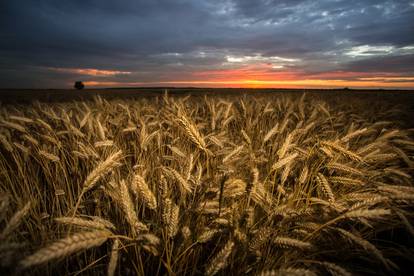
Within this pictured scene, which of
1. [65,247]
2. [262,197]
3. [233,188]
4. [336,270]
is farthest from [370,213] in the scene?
[65,247]

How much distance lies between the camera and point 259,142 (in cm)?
257

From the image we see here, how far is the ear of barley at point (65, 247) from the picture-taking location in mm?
532

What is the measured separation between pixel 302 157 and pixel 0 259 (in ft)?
5.76

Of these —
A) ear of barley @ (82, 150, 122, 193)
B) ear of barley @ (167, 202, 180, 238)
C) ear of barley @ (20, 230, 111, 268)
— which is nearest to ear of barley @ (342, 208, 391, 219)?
ear of barley @ (167, 202, 180, 238)

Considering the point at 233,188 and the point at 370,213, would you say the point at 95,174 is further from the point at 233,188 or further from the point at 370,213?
the point at 370,213

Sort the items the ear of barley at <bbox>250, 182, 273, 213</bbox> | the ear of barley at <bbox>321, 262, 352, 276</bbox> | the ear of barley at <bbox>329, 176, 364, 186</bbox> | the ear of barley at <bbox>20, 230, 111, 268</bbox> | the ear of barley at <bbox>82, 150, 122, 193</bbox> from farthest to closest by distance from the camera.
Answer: the ear of barley at <bbox>329, 176, 364, 186</bbox>
the ear of barley at <bbox>250, 182, 273, 213</bbox>
the ear of barley at <bbox>82, 150, 122, 193</bbox>
the ear of barley at <bbox>321, 262, 352, 276</bbox>
the ear of barley at <bbox>20, 230, 111, 268</bbox>

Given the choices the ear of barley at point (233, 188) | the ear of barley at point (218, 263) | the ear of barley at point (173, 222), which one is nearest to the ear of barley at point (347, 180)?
the ear of barley at point (233, 188)

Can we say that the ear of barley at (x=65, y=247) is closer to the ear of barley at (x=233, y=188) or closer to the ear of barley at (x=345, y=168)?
the ear of barley at (x=233, y=188)

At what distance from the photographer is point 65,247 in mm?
605

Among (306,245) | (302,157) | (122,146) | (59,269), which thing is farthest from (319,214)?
(122,146)

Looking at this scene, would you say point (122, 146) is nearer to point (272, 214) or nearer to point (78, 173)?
point (78, 173)

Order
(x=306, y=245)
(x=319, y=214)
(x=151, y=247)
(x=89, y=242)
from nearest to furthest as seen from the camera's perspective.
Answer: (x=89, y=242) < (x=306, y=245) < (x=151, y=247) < (x=319, y=214)

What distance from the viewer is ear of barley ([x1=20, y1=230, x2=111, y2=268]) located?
0.53 m

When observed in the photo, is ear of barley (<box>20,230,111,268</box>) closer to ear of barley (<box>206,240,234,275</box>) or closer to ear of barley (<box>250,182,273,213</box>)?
ear of barley (<box>206,240,234,275</box>)
